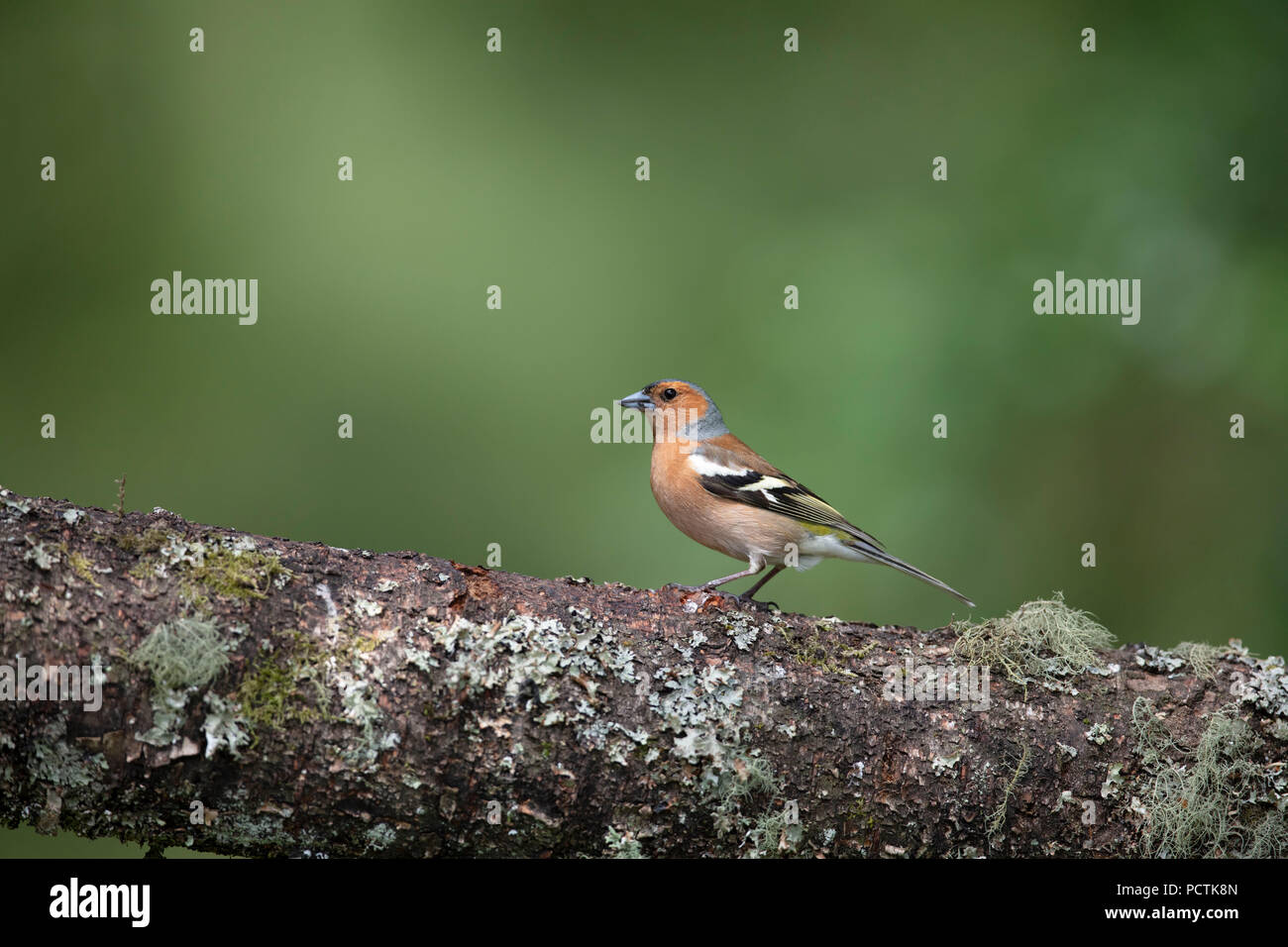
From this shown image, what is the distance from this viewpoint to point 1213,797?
134 inches

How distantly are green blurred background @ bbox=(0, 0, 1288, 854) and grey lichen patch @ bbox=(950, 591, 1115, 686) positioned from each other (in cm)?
292

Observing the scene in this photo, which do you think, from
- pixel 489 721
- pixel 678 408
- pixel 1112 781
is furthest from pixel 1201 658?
pixel 678 408

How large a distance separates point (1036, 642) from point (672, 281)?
466 centimetres

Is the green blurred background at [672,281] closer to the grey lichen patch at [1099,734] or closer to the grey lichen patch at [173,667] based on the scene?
the grey lichen patch at [1099,734]

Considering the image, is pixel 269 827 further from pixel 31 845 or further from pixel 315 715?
pixel 31 845

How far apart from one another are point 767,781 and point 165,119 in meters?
7.22

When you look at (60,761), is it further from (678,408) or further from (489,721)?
(678,408)

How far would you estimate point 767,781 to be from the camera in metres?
3.14

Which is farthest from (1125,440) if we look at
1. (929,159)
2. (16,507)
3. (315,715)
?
(16,507)

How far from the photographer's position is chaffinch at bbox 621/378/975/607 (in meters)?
5.21

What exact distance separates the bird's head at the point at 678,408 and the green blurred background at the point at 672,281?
1150 millimetres

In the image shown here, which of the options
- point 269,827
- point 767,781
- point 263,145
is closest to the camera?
point 269,827

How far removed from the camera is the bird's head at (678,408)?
5.92 m

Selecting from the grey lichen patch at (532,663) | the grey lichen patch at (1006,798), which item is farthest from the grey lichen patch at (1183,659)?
the grey lichen patch at (532,663)
